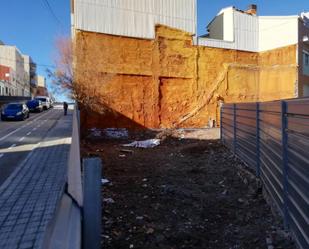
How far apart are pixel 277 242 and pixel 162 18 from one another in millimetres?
24392

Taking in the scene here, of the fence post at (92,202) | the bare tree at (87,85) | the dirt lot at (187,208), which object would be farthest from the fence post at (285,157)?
the bare tree at (87,85)

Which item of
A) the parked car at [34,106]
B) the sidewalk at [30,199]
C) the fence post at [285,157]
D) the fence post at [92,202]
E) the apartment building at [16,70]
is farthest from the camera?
the apartment building at [16,70]

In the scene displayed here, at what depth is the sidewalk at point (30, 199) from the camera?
5.12 metres

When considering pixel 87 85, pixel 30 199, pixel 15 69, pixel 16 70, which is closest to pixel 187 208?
pixel 30 199

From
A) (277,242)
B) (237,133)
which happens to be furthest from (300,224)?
(237,133)

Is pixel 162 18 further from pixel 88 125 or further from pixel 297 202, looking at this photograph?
pixel 297 202

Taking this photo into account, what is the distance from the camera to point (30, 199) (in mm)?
7672

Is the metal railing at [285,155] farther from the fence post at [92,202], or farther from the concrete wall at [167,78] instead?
the concrete wall at [167,78]

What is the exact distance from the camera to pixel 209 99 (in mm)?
29469

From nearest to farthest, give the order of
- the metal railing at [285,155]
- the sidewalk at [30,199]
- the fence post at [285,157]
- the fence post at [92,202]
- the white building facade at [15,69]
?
the fence post at [92,202] → the metal railing at [285,155] → the sidewalk at [30,199] → the fence post at [285,157] → the white building facade at [15,69]

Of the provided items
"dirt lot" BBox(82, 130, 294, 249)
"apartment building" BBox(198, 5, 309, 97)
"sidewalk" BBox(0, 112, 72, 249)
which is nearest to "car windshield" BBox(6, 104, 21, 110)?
"apartment building" BBox(198, 5, 309, 97)

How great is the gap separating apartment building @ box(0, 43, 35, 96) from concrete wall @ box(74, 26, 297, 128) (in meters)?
59.8

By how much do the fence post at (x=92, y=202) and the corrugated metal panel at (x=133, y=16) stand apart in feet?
74.6

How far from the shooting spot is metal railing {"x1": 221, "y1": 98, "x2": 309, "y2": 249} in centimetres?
450
